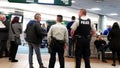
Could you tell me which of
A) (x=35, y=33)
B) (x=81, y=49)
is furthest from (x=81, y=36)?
(x=35, y=33)

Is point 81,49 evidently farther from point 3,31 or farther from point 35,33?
point 3,31

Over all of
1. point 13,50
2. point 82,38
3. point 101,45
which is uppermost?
point 82,38

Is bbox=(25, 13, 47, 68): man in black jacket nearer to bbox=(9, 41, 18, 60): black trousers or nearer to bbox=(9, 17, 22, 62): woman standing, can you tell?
bbox=(9, 17, 22, 62): woman standing

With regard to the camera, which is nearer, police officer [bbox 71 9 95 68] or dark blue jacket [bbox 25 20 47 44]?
police officer [bbox 71 9 95 68]

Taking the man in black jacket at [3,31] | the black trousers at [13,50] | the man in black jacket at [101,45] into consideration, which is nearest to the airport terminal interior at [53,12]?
the black trousers at [13,50]

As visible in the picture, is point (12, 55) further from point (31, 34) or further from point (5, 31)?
point (31, 34)

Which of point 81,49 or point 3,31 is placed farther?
point 3,31

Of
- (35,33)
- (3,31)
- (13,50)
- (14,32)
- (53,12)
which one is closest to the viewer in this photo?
(35,33)

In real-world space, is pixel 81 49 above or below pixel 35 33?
below

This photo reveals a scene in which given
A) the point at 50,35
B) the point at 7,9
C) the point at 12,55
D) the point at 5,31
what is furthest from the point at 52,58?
the point at 7,9

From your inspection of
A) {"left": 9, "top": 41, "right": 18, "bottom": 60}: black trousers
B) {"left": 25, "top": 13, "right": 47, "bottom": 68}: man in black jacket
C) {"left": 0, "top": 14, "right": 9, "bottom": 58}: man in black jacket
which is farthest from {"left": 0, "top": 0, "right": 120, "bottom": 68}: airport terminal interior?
{"left": 25, "top": 13, "right": 47, "bottom": 68}: man in black jacket

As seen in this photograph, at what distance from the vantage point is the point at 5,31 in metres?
10.8

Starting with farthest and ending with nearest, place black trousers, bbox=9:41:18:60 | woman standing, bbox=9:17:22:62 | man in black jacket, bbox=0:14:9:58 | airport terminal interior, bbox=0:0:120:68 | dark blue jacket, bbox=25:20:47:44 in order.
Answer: man in black jacket, bbox=0:14:9:58, airport terminal interior, bbox=0:0:120:68, black trousers, bbox=9:41:18:60, woman standing, bbox=9:17:22:62, dark blue jacket, bbox=25:20:47:44

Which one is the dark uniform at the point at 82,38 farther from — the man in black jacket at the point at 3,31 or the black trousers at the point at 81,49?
the man in black jacket at the point at 3,31
